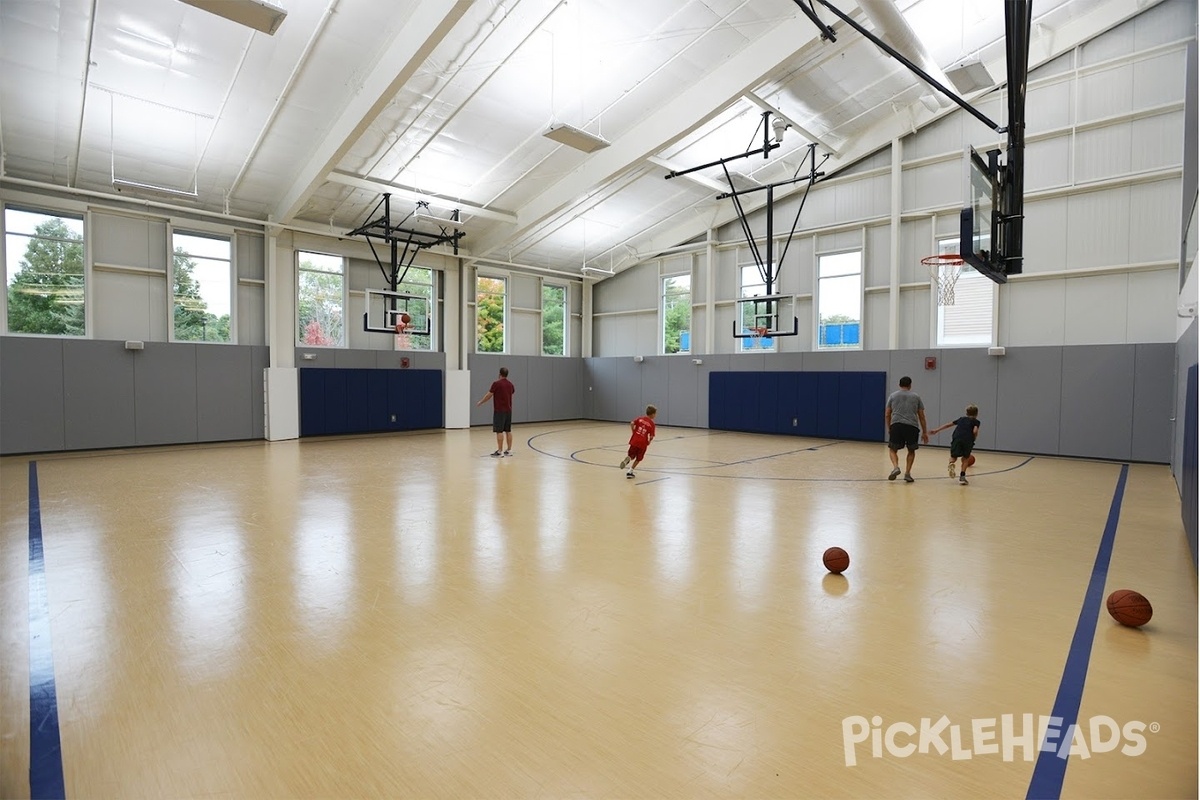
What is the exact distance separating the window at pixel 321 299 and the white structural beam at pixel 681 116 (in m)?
5.17

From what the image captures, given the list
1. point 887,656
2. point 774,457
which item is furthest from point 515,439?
point 887,656

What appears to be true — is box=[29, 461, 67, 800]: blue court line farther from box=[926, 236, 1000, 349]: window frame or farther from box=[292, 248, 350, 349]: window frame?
box=[926, 236, 1000, 349]: window frame

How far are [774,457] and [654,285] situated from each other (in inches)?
385

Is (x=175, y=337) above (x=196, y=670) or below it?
above

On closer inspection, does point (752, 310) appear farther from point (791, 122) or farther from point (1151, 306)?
point (1151, 306)

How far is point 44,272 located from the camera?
42.2 ft

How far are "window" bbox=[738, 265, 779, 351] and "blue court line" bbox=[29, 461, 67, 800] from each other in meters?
16.6

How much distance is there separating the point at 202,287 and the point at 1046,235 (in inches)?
752

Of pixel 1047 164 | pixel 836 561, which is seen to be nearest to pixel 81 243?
pixel 836 561

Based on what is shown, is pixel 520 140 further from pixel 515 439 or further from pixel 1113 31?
pixel 1113 31

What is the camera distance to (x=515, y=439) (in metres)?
16.8

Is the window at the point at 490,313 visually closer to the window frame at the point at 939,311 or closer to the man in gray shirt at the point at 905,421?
the window frame at the point at 939,311

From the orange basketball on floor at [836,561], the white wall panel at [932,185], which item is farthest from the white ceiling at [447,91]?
the orange basketball on floor at [836,561]

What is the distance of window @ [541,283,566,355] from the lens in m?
22.5
